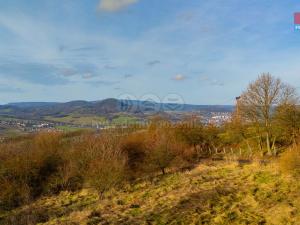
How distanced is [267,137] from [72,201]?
28.9 meters

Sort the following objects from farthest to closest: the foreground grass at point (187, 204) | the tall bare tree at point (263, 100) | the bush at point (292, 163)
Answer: the tall bare tree at point (263, 100)
the bush at point (292, 163)
the foreground grass at point (187, 204)

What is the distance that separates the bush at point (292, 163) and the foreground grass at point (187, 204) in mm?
889

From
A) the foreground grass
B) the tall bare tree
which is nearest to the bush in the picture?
the foreground grass

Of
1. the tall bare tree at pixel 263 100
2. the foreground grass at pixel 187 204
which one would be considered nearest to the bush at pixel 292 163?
the foreground grass at pixel 187 204

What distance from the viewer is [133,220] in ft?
49.5

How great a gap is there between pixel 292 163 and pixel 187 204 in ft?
31.8

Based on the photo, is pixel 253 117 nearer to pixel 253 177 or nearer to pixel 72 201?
pixel 253 177

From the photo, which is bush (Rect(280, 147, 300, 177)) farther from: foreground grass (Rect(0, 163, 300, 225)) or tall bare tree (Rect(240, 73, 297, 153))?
tall bare tree (Rect(240, 73, 297, 153))

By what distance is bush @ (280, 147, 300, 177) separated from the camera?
2208cm

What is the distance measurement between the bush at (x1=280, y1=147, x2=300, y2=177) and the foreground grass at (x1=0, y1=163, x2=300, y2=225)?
0.89m

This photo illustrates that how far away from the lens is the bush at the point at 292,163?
2208 cm

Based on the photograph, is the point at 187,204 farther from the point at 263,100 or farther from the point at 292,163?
the point at 263,100

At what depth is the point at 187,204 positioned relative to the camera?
17.3 meters

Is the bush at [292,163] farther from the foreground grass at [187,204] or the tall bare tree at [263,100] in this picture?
the tall bare tree at [263,100]
